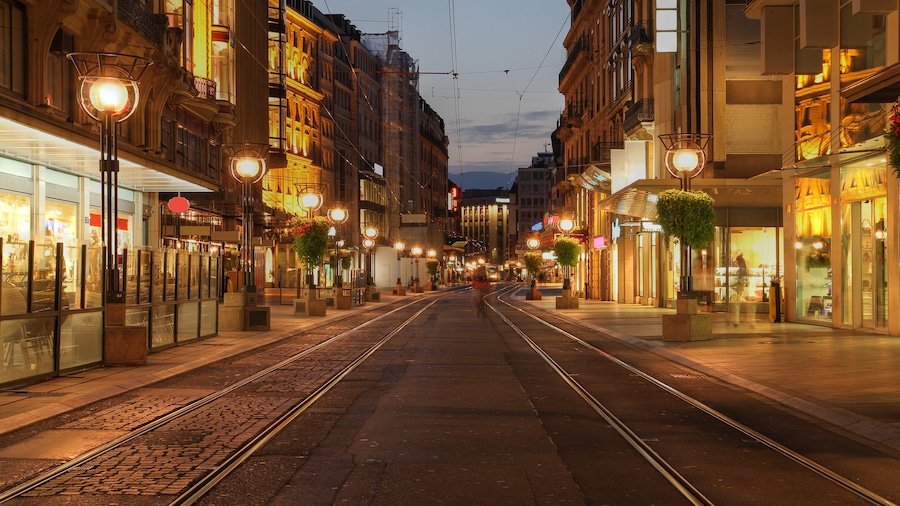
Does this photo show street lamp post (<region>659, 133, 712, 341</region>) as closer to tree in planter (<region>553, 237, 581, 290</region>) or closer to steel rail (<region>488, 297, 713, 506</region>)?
steel rail (<region>488, 297, 713, 506</region>)

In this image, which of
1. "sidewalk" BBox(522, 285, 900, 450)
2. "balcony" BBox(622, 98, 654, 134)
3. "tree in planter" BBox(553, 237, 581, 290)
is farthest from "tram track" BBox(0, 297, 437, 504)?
"tree in planter" BBox(553, 237, 581, 290)

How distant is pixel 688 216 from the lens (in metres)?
23.1

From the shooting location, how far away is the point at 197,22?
144ft

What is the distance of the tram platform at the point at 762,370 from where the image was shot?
11094 mm

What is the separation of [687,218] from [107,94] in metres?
13.5

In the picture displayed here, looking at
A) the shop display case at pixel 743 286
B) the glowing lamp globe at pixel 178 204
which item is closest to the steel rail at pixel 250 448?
the glowing lamp globe at pixel 178 204

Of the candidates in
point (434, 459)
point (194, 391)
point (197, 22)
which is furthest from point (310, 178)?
point (434, 459)

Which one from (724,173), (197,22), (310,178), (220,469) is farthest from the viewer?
(310,178)

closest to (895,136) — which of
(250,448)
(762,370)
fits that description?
(762,370)

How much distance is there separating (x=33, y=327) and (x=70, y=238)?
15.5 metres

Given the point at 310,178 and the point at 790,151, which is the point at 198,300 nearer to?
the point at 790,151

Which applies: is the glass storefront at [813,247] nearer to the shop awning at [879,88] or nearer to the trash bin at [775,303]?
the trash bin at [775,303]

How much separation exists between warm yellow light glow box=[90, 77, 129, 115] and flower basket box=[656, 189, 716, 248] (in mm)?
12993

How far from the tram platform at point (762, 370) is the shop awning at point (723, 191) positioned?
6.98 meters
